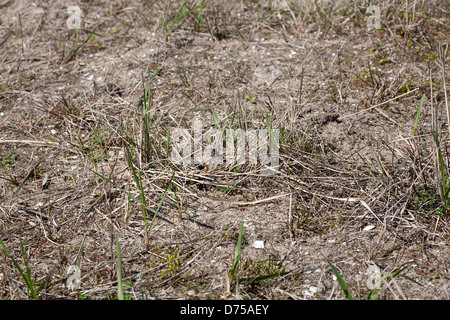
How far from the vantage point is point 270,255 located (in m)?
2.08

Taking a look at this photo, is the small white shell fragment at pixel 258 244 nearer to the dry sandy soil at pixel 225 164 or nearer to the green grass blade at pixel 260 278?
the dry sandy soil at pixel 225 164

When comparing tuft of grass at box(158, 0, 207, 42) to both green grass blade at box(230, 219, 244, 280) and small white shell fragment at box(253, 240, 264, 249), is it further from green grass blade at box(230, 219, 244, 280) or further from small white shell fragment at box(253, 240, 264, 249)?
green grass blade at box(230, 219, 244, 280)

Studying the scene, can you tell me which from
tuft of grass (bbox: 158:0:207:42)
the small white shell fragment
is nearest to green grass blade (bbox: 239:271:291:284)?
the small white shell fragment

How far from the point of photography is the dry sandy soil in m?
2.02

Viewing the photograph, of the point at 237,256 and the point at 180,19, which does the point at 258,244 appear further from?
the point at 180,19

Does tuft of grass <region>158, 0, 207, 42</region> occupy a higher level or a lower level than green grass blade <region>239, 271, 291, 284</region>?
higher

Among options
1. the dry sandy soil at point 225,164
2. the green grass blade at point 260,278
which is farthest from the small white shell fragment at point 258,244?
the green grass blade at point 260,278

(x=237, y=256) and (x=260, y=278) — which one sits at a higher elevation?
(x=237, y=256)

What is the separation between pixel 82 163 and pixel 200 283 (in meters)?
1.12

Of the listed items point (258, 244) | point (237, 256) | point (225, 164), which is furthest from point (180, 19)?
point (237, 256)

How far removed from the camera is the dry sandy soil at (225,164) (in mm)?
2018

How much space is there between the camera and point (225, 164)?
2496 millimetres
